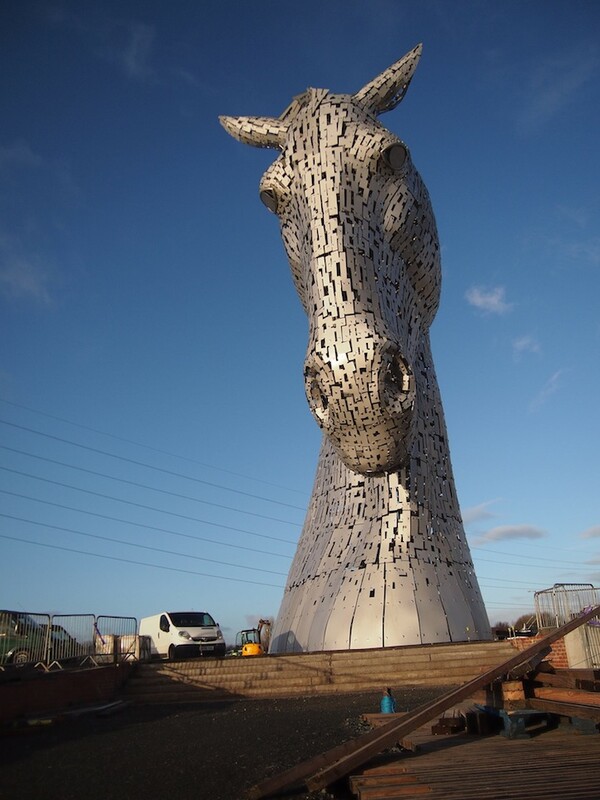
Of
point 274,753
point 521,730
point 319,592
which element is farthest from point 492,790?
point 319,592

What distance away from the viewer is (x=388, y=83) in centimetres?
1661

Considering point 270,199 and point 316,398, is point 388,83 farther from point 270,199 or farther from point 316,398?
point 316,398

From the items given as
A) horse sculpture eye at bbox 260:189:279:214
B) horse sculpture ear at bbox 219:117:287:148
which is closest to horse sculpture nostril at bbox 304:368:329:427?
horse sculpture eye at bbox 260:189:279:214

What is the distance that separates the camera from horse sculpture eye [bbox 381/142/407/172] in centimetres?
1525

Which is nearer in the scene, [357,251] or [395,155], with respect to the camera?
[357,251]

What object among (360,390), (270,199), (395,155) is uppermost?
(395,155)

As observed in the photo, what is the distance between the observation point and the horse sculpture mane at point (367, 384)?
13.7m

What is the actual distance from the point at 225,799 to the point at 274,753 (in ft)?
5.82

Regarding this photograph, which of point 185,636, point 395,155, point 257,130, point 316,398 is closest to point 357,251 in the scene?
point 395,155

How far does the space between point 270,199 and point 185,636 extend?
47.0 ft

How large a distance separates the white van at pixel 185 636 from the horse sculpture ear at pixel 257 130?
15.3 meters

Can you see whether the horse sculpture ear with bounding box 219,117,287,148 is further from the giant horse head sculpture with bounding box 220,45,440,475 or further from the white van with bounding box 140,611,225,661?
the white van with bounding box 140,611,225,661

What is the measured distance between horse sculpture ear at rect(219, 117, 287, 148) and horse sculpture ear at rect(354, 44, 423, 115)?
6.65ft

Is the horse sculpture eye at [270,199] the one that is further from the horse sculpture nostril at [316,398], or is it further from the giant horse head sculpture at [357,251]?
the horse sculpture nostril at [316,398]
